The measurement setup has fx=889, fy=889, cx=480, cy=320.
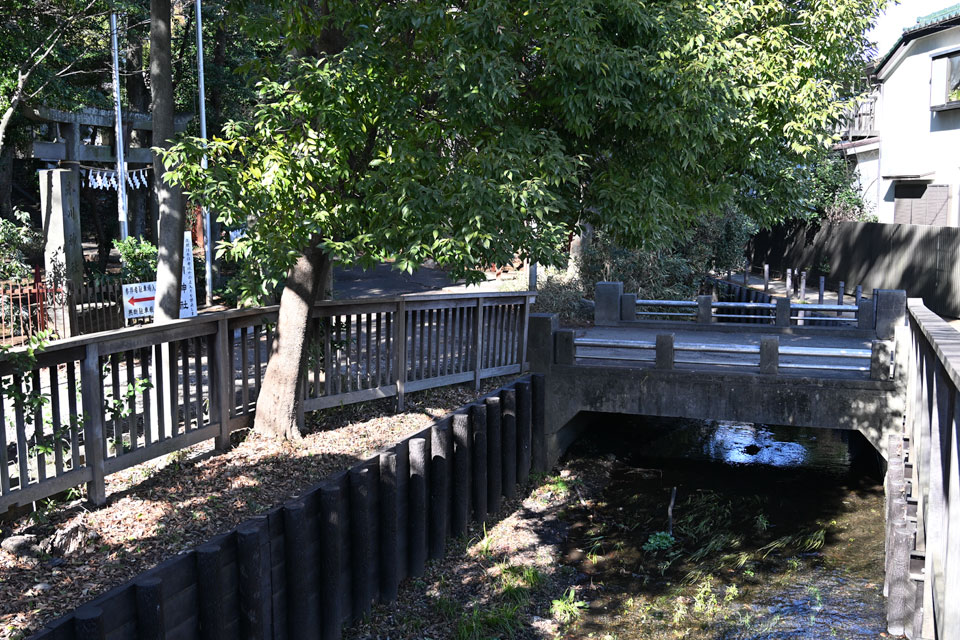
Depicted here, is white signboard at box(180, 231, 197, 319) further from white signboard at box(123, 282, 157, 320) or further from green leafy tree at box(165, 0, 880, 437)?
green leafy tree at box(165, 0, 880, 437)

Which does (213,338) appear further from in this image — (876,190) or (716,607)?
(876,190)

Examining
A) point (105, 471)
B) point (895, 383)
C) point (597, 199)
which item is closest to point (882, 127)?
point (895, 383)

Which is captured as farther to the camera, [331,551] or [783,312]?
[783,312]

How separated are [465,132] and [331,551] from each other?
4.47 m

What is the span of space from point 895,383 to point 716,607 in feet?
16.1

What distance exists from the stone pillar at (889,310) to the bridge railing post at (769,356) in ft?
16.6

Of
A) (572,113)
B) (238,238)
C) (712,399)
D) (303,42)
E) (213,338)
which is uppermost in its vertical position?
(303,42)

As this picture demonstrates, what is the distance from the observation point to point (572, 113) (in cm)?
951

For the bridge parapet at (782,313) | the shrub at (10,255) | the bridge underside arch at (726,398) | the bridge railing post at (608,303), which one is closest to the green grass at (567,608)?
the bridge underside arch at (726,398)

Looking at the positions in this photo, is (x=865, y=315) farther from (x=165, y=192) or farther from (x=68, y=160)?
(x=68, y=160)

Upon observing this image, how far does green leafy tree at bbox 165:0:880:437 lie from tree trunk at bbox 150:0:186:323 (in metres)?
1.49

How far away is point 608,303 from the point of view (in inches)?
742

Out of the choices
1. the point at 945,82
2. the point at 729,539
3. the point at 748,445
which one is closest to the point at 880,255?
the point at 945,82

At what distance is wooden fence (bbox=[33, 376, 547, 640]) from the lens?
19.2ft
